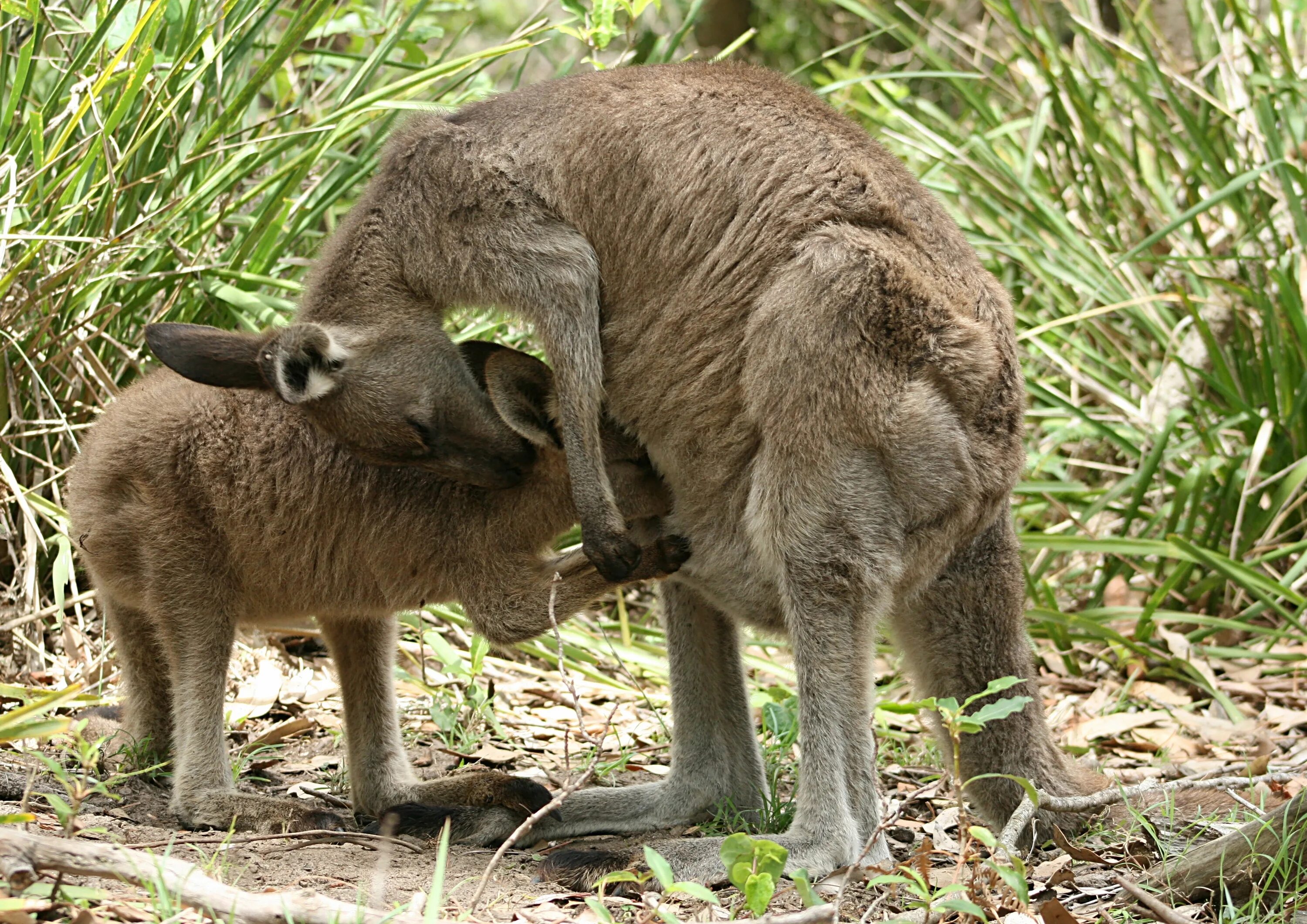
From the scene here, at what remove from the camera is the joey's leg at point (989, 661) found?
152 inches

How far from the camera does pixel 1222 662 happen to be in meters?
5.70

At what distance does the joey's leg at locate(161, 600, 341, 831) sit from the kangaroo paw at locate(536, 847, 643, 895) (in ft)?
2.13

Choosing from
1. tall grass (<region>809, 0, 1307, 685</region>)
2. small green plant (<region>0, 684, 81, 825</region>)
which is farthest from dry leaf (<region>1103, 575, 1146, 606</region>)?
small green plant (<region>0, 684, 81, 825</region>)

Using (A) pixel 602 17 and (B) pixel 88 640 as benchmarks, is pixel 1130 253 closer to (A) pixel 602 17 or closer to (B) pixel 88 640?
(A) pixel 602 17

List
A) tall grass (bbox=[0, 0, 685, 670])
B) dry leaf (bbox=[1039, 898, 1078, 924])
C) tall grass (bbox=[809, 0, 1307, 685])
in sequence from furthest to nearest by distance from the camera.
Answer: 1. tall grass (bbox=[809, 0, 1307, 685])
2. tall grass (bbox=[0, 0, 685, 670])
3. dry leaf (bbox=[1039, 898, 1078, 924])

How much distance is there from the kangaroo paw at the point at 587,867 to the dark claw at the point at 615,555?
715 mm

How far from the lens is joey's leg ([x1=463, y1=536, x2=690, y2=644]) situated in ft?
12.7

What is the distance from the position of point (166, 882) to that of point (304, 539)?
159 centimetres

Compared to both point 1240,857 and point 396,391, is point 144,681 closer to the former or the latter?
point 396,391

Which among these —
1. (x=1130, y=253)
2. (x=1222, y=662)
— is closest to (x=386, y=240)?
(x=1130, y=253)

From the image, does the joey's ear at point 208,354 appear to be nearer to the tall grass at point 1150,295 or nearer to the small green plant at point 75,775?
the small green plant at point 75,775

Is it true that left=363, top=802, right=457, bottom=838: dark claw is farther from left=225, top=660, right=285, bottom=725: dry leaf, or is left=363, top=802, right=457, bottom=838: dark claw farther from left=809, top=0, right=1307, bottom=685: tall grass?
left=809, top=0, right=1307, bottom=685: tall grass

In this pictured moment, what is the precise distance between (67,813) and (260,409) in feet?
5.85

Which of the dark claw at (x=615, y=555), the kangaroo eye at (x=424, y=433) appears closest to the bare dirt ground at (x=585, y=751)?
the dark claw at (x=615, y=555)
